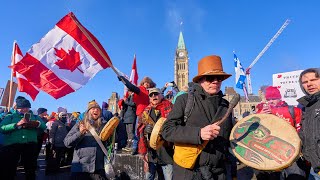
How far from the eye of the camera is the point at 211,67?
2.94 meters

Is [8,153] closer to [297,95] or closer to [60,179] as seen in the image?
[60,179]

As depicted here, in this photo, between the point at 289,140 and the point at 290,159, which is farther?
the point at 289,140

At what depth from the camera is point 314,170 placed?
3.42 meters

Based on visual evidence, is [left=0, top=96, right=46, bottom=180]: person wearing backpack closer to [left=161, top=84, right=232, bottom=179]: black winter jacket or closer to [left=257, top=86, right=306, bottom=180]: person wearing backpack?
[left=161, top=84, right=232, bottom=179]: black winter jacket

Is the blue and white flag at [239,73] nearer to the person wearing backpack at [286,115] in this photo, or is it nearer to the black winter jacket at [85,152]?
the person wearing backpack at [286,115]

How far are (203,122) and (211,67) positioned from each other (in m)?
0.56

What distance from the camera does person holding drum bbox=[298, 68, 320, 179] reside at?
3309 mm

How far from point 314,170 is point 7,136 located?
6467mm

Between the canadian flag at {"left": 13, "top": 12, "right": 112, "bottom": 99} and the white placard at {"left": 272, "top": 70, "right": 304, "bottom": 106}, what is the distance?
20.9ft

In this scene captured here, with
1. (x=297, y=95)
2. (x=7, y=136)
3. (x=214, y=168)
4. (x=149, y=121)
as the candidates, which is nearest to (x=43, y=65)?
(x=7, y=136)

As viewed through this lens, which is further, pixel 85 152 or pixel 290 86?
pixel 290 86

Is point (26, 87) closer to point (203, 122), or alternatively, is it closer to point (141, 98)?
point (141, 98)

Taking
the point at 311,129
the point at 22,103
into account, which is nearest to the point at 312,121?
the point at 311,129

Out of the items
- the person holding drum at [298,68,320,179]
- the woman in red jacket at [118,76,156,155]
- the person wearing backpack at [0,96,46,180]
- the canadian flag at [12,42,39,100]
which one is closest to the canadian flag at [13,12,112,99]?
the canadian flag at [12,42,39,100]
